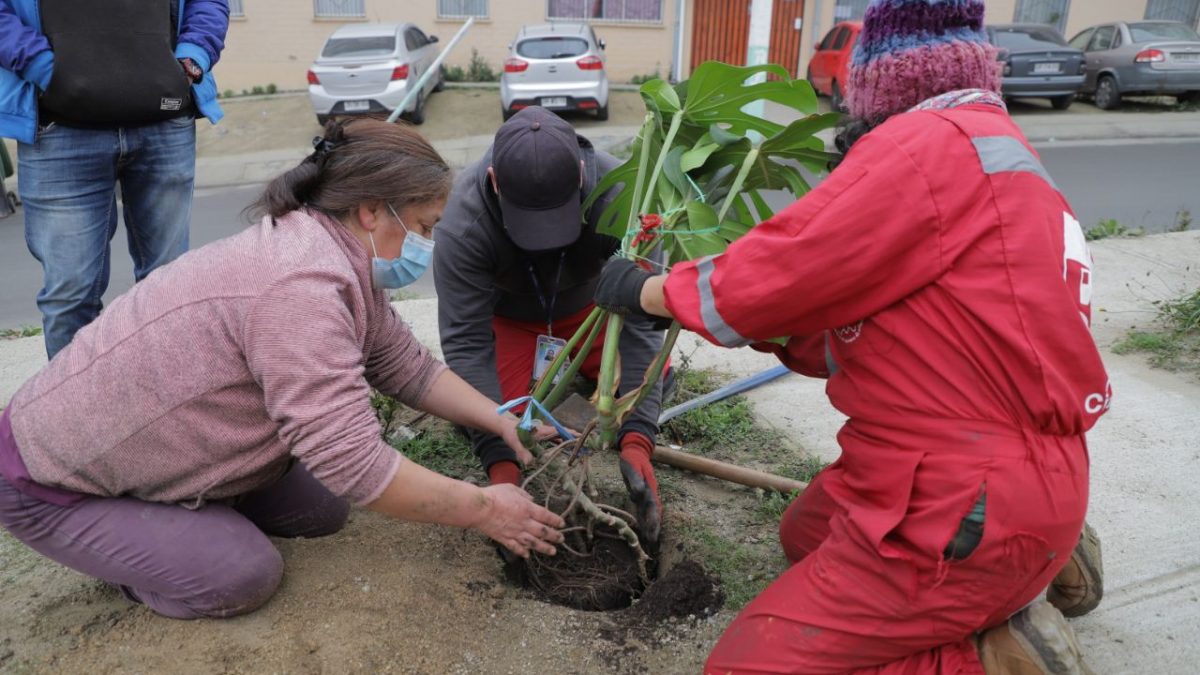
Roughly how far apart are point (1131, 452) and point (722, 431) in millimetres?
1425

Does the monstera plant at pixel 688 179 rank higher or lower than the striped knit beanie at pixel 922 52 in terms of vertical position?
lower

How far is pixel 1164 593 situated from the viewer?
2.47 metres

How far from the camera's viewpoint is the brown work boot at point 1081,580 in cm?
220

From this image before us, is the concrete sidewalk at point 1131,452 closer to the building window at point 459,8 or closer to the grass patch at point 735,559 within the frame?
the grass patch at point 735,559

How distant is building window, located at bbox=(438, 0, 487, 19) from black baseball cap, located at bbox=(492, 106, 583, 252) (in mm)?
15129

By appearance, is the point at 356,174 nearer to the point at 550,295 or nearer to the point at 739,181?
the point at 739,181

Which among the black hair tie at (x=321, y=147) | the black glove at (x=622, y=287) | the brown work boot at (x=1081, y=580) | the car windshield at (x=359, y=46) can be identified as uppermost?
the black hair tie at (x=321, y=147)

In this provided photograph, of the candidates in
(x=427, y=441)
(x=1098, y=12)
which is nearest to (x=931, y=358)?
(x=427, y=441)

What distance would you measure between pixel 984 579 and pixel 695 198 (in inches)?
46.9

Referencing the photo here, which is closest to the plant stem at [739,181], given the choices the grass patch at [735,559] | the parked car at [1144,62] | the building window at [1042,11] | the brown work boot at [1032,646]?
the grass patch at [735,559]

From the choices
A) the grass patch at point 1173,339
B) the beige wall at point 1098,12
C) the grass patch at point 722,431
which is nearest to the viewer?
the grass patch at point 722,431

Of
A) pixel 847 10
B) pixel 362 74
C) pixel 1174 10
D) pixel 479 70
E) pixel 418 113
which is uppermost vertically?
pixel 1174 10

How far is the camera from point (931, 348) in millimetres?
1758

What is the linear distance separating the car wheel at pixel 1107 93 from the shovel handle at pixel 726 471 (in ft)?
45.6
